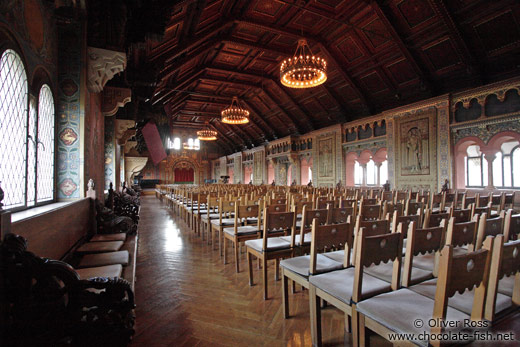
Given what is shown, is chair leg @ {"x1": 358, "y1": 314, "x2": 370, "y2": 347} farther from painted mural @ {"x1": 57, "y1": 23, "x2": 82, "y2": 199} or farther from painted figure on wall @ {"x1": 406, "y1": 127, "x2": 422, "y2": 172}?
painted figure on wall @ {"x1": 406, "y1": 127, "x2": 422, "y2": 172}

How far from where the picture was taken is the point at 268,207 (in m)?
3.18

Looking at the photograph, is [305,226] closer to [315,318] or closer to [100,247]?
[315,318]

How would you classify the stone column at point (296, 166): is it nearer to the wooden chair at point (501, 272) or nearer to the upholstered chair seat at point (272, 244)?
the upholstered chair seat at point (272, 244)

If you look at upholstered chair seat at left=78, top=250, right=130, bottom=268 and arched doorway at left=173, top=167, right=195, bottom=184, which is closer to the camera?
upholstered chair seat at left=78, top=250, right=130, bottom=268

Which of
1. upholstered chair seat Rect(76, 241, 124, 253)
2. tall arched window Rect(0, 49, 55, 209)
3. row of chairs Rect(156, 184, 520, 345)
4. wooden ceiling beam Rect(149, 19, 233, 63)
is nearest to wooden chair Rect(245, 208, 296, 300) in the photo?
row of chairs Rect(156, 184, 520, 345)

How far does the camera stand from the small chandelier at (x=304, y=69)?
6.78m

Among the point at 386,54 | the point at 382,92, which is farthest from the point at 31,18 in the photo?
the point at 382,92

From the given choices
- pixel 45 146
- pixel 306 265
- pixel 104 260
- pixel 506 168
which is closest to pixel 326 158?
pixel 506 168

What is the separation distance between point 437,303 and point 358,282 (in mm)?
413

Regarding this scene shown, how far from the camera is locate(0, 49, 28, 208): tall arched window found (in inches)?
77.4

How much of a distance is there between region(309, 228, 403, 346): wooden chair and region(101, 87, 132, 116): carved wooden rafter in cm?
493

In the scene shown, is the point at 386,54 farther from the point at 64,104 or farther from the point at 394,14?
the point at 64,104

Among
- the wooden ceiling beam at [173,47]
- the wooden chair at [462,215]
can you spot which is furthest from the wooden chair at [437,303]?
the wooden ceiling beam at [173,47]

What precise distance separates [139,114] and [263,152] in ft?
39.7
